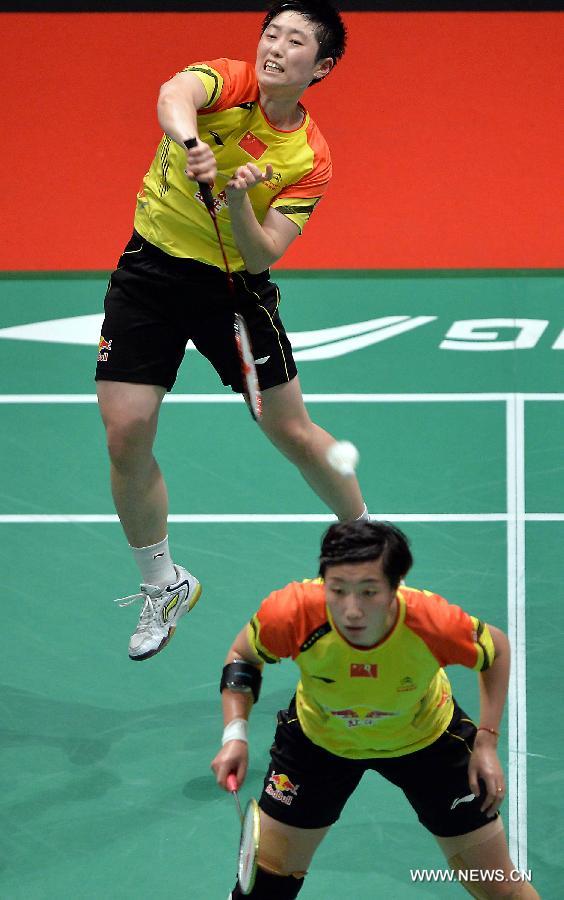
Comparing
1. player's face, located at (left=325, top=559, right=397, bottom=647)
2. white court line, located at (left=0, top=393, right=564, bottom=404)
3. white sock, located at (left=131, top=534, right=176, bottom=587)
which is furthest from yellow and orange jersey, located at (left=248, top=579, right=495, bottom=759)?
white court line, located at (left=0, top=393, right=564, bottom=404)

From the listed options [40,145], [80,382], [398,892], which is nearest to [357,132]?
[40,145]

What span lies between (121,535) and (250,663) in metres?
2.64

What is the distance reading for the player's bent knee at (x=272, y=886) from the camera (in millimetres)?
3822

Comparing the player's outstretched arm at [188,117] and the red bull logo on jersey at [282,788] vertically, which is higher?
the player's outstretched arm at [188,117]

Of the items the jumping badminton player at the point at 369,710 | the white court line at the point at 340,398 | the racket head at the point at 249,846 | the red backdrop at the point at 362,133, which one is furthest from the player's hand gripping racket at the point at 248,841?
the red backdrop at the point at 362,133

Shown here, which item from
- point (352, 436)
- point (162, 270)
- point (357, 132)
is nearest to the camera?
point (162, 270)

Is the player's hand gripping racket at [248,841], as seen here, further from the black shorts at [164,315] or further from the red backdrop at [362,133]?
the red backdrop at [362,133]

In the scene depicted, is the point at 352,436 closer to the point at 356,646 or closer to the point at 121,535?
the point at 121,535

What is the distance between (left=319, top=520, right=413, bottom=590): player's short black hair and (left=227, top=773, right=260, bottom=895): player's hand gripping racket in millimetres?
623

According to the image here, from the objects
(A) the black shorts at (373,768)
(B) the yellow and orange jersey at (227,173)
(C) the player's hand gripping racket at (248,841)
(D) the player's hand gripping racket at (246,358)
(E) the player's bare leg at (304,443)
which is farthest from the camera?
(E) the player's bare leg at (304,443)

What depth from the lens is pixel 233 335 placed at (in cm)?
484

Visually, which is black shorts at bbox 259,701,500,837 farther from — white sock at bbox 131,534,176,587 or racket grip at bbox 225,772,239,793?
white sock at bbox 131,534,176,587

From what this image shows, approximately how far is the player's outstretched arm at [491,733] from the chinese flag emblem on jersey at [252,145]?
197 centimetres

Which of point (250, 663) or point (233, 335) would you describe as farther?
point (233, 335)
